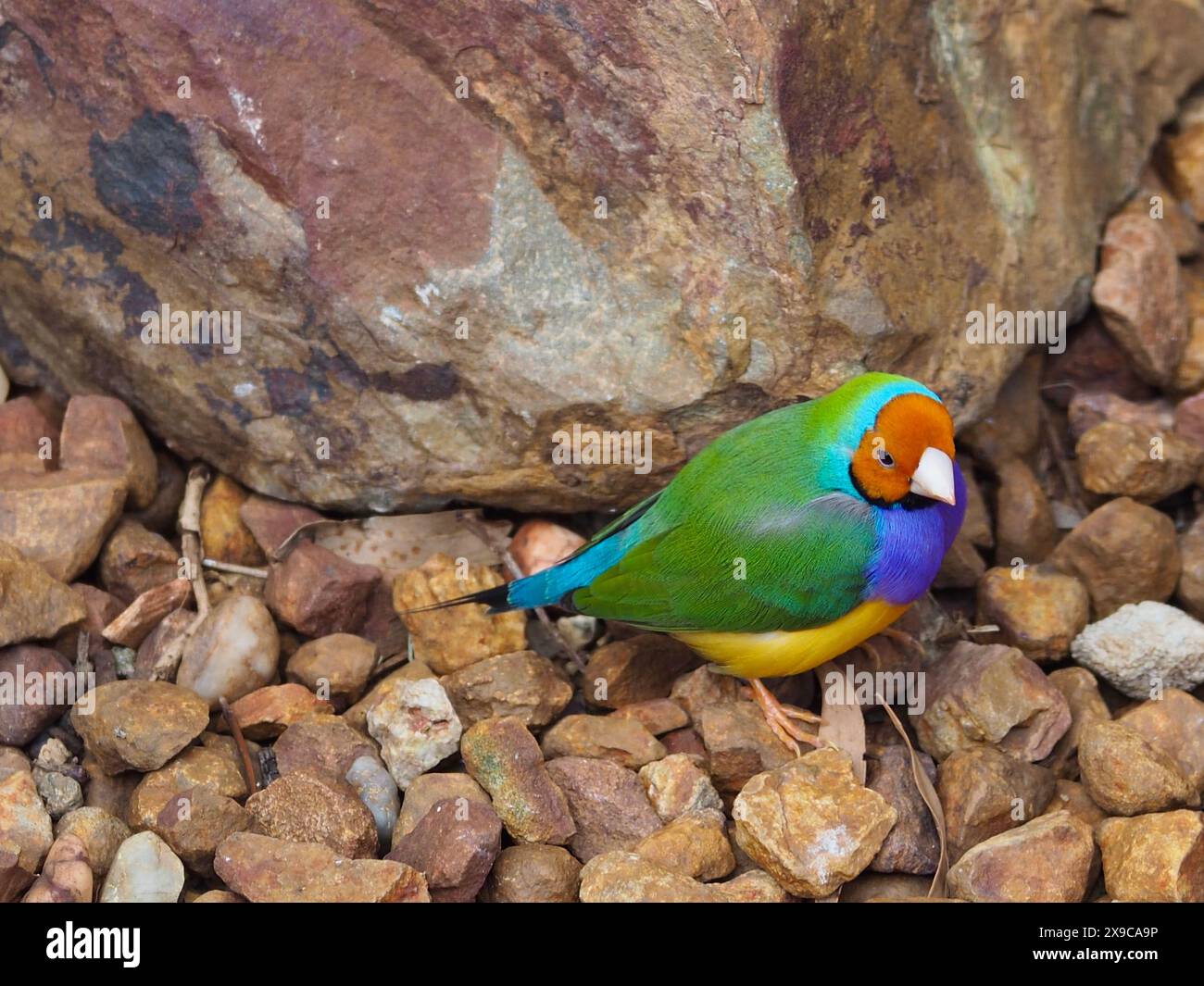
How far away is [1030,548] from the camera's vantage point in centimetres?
407

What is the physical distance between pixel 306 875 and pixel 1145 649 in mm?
2193

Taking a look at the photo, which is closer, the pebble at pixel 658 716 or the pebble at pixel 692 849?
the pebble at pixel 692 849

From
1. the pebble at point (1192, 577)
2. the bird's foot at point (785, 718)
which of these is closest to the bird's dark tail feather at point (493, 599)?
the bird's foot at point (785, 718)

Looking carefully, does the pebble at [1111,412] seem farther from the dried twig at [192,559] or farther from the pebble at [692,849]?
the dried twig at [192,559]

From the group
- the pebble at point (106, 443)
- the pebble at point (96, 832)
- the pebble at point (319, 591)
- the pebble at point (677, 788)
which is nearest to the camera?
the pebble at point (96, 832)

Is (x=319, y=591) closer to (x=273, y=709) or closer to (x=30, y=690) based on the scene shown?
(x=273, y=709)

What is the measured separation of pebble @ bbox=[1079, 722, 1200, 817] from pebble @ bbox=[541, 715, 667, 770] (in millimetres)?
1050

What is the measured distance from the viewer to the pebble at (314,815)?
121 inches

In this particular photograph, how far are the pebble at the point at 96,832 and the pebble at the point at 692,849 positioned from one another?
1.19 meters

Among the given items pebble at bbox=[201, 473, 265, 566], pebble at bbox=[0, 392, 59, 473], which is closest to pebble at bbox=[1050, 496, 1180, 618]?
pebble at bbox=[201, 473, 265, 566]

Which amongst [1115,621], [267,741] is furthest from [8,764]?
[1115,621]

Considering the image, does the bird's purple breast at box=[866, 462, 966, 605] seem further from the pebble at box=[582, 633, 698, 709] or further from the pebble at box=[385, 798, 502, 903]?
the pebble at box=[385, 798, 502, 903]

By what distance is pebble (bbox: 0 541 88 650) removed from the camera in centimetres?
345

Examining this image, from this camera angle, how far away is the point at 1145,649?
354cm
